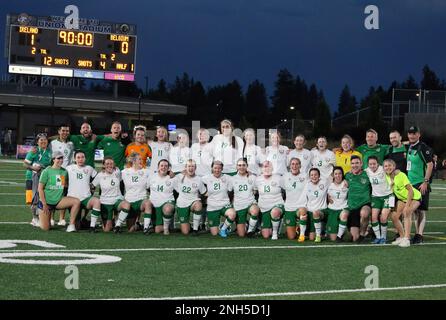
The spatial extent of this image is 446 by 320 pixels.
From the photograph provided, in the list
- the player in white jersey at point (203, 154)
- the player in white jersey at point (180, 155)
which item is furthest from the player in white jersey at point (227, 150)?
the player in white jersey at point (180, 155)

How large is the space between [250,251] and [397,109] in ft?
112

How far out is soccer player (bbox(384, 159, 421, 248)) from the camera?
36.8 feet

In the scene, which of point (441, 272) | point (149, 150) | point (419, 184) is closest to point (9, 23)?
point (149, 150)

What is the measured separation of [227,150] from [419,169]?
300cm

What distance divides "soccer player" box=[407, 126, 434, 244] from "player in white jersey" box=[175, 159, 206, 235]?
3116 mm

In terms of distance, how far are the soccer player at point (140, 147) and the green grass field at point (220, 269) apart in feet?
4.68

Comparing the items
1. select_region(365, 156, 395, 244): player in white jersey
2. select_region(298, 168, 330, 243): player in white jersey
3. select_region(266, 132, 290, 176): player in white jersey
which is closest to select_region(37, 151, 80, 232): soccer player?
select_region(266, 132, 290, 176): player in white jersey

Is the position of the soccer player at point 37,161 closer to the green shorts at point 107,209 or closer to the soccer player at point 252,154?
the green shorts at point 107,209

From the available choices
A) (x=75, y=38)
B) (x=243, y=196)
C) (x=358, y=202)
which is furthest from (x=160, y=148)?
(x=75, y=38)

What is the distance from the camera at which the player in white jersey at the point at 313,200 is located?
11.7 m

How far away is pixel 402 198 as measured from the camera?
11547 mm

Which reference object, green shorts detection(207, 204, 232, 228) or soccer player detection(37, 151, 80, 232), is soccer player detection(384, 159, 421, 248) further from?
soccer player detection(37, 151, 80, 232)

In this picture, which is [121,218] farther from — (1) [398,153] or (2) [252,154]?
(1) [398,153]

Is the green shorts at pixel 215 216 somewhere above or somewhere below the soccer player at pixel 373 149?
below
